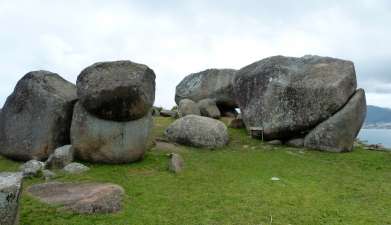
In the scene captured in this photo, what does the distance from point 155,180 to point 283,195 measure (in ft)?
14.4

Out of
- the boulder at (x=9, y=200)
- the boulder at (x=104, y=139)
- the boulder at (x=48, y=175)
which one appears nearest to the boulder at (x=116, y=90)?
the boulder at (x=104, y=139)

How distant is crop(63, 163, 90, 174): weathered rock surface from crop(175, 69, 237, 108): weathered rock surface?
63.7ft

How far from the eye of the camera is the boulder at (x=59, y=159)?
16.6m

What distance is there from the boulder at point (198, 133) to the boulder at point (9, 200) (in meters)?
13.6

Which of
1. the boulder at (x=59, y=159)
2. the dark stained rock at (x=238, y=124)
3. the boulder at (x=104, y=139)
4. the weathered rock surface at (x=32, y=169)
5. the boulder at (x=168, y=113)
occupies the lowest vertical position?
the weathered rock surface at (x=32, y=169)

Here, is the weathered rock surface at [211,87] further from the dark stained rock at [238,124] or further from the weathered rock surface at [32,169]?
the weathered rock surface at [32,169]

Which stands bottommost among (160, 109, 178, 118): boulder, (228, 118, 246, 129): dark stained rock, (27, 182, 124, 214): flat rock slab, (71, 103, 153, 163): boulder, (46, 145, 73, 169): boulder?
(27, 182, 124, 214): flat rock slab

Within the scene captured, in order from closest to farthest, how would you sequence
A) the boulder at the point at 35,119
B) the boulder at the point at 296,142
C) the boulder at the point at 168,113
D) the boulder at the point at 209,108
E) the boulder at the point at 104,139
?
the boulder at the point at 104,139 → the boulder at the point at 35,119 → the boulder at the point at 296,142 → the boulder at the point at 209,108 → the boulder at the point at 168,113

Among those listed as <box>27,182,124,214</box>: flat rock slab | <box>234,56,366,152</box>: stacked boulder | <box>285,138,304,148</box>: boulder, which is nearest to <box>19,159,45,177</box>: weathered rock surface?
<box>27,182,124,214</box>: flat rock slab

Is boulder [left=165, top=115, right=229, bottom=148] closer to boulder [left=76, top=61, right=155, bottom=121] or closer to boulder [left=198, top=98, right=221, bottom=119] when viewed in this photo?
boulder [left=76, top=61, right=155, bottom=121]

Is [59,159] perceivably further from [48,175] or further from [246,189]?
[246,189]

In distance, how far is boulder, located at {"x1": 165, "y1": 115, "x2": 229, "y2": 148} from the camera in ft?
72.4

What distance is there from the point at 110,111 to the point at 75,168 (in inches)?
107

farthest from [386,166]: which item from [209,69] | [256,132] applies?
[209,69]
